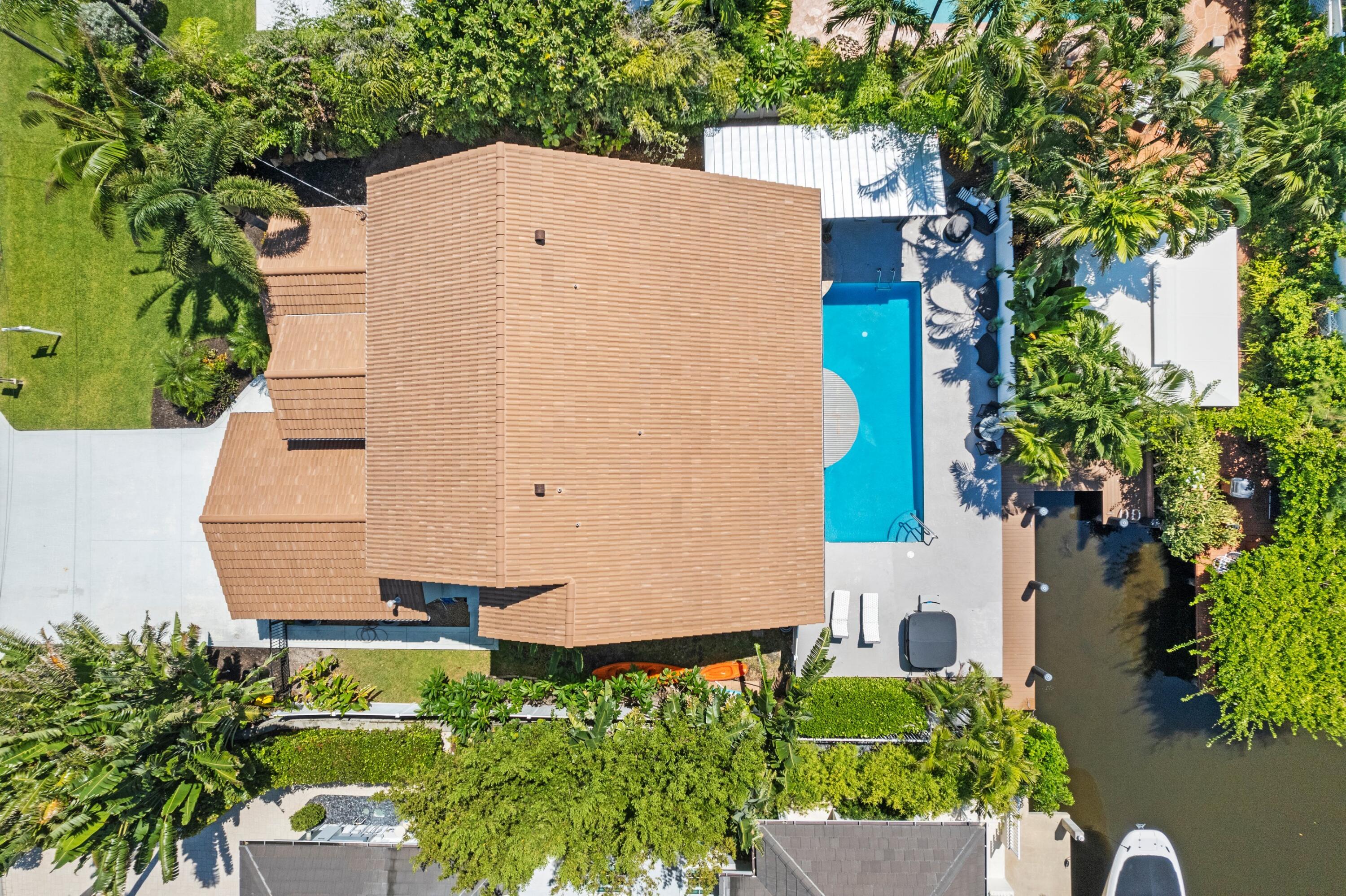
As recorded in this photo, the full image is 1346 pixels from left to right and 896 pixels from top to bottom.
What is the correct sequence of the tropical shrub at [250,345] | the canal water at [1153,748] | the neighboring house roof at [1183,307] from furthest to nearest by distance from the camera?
the canal water at [1153,748] → the tropical shrub at [250,345] → the neighboring house roof at [1183,307]

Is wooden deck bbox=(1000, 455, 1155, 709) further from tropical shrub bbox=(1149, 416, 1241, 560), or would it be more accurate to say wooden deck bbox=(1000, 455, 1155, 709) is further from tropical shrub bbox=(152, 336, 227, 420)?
tropical shrub bbox=(152, 336, 227, 420)

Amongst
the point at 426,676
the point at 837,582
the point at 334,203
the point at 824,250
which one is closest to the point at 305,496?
the point at 426,676

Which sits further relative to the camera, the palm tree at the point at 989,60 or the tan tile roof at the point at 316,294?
the tan tile roof at the point at 316,294

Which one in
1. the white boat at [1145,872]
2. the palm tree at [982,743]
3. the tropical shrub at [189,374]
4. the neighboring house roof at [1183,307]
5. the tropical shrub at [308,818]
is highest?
the neighboring house roof at [1183,307]

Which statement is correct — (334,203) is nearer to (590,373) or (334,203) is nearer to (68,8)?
(68,8)

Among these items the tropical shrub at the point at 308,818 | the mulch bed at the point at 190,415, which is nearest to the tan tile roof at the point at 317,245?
the mulch bed at the point at 190,415

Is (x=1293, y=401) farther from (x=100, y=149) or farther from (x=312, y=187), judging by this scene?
(x=100, y=149)

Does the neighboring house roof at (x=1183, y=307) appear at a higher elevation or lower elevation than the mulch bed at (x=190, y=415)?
higher

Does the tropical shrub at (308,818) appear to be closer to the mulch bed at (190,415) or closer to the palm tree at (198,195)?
the mulch bed at (190,415)
